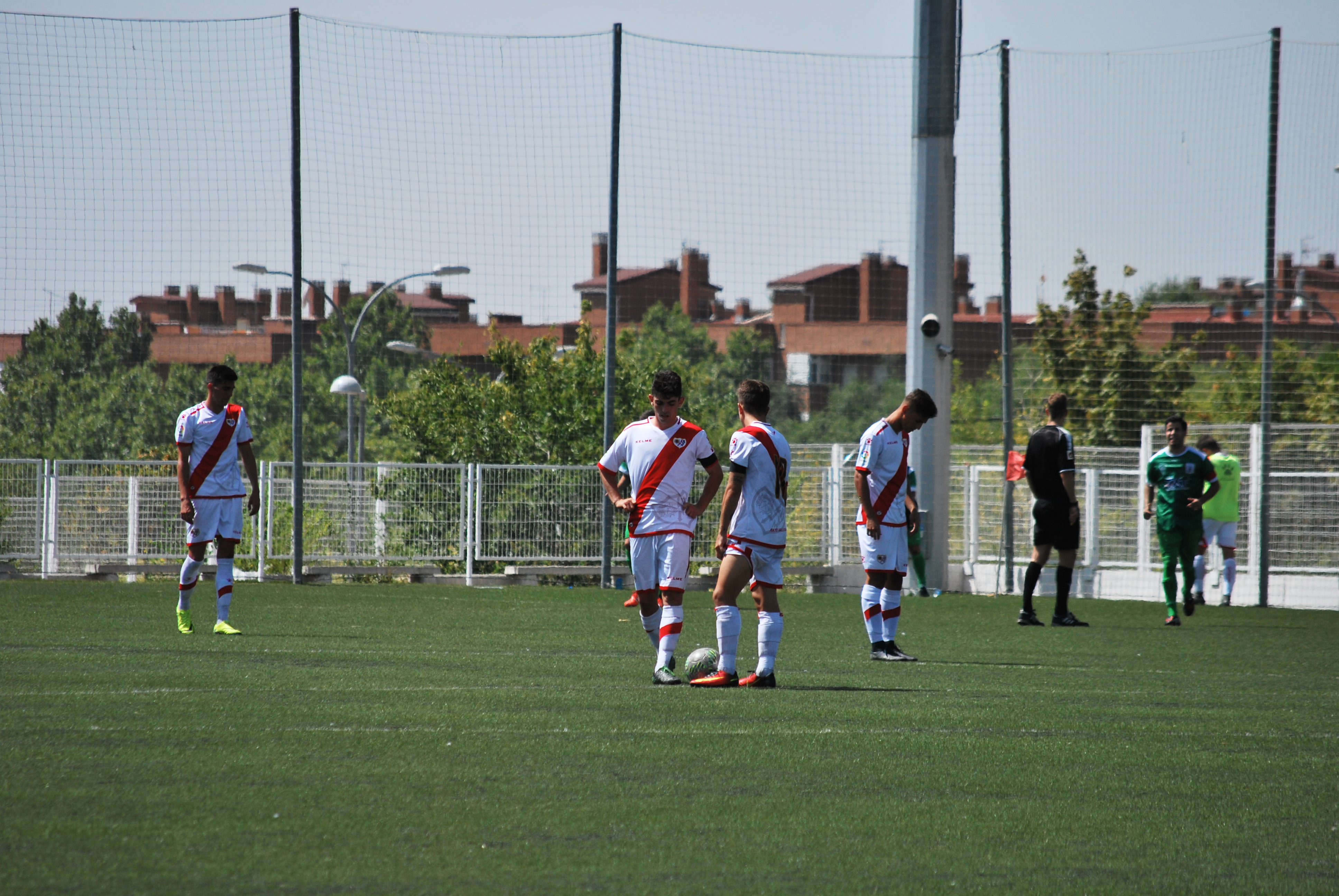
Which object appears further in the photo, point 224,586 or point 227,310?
point 227,310

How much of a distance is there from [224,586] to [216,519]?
0.53 meters

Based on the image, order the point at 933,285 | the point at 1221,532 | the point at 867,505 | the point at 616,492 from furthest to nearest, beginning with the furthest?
1. the point at 933,285
2. the point at 1221,532
3. the point at 867,505
4. the point at 616,492

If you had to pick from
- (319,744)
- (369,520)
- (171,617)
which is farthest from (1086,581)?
(319,744)

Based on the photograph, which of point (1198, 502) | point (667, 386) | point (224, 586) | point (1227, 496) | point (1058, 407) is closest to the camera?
point (667, 386)

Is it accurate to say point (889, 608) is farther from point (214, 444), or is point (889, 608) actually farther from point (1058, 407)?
point (214, 444)

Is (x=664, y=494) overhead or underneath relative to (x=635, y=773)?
overhead

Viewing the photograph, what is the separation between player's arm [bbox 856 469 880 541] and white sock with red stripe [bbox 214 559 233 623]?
4.84m

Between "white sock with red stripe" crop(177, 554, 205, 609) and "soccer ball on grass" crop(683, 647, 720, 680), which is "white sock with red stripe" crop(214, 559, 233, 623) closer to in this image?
"white sock with red stripe" crop(177, 554, 205, 609)

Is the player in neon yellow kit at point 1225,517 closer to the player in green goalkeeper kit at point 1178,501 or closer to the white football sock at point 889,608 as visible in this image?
the player in green goalkeeper kit at point 1178,501

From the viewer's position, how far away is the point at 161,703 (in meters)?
6.38

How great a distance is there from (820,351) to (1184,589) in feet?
219

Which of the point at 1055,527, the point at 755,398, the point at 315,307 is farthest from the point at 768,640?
the point at 315,307

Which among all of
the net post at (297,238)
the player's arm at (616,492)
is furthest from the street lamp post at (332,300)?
the player's arm at (616,492)

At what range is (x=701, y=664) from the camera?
7844 millimetres
